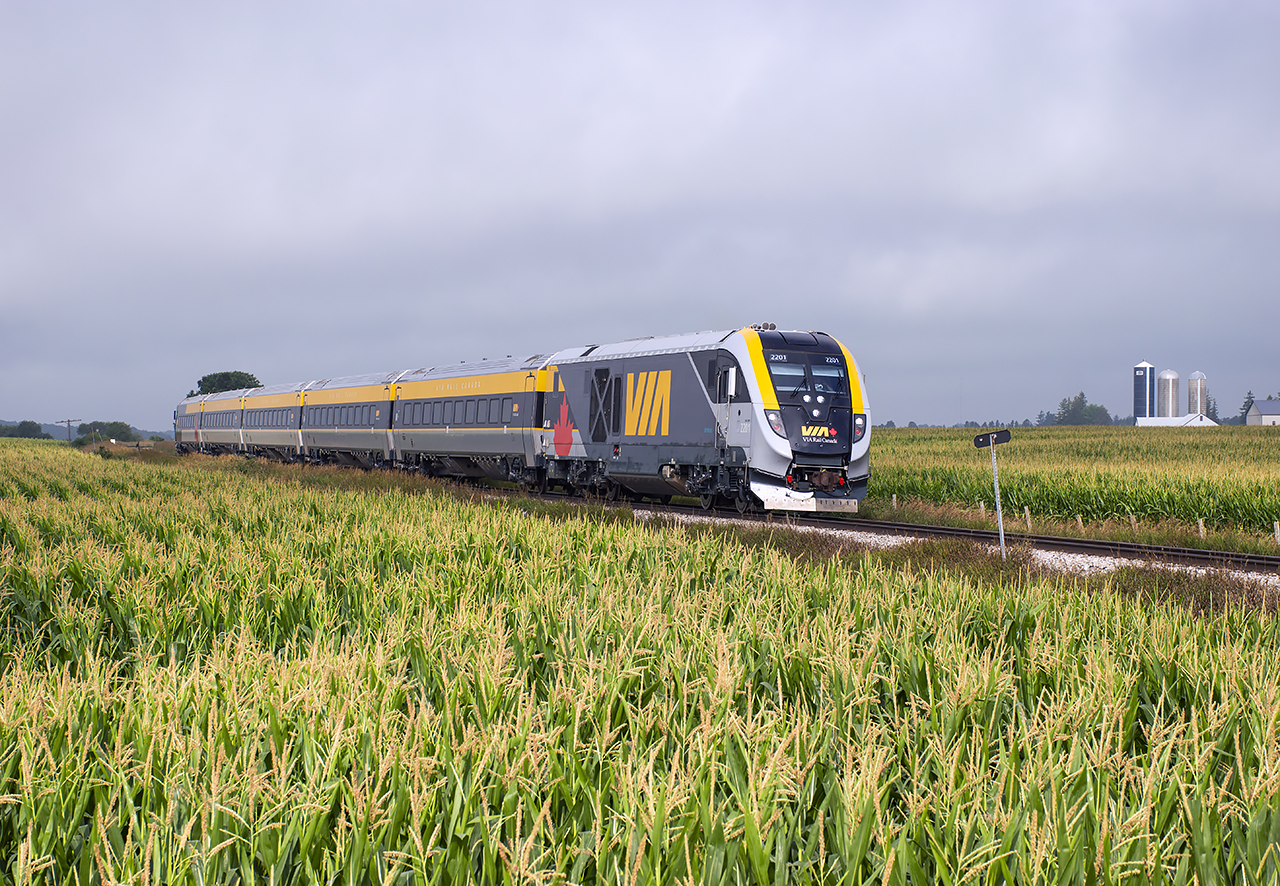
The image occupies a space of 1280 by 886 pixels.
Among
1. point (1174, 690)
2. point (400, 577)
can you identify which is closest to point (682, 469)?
point (400, 577)

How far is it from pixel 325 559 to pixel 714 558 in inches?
173

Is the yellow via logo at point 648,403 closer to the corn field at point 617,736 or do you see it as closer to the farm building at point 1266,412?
the corn field at point 617,736

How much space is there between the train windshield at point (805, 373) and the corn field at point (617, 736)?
1064 cm

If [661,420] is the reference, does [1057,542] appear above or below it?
below

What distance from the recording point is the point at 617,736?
16.1 ft

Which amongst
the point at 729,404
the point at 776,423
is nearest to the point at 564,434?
the point at 729,404

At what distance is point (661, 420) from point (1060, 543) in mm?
9205

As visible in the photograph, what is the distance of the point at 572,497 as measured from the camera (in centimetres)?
2639

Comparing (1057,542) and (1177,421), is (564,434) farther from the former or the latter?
(1177,421)

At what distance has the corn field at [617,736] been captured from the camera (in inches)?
129

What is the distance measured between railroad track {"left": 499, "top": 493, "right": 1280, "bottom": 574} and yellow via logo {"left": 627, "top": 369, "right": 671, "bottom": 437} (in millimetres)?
2036

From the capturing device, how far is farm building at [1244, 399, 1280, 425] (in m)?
129

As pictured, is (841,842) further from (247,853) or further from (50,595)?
(50,595)

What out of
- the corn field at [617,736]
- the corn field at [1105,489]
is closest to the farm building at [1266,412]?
the corn field at [1105,489]
